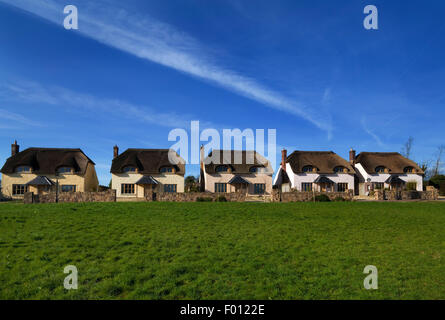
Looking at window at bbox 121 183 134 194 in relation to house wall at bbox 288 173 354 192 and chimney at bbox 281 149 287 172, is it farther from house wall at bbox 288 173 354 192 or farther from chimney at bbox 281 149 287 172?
Result: chimney at bbox 281 149 287 172

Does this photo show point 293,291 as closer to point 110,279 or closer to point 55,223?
point 110,279

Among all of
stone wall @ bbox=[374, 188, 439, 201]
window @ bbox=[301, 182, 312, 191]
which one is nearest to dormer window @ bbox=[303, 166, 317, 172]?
window @ bbox=[301, 182, 312, 191]

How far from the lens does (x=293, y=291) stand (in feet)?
18.4

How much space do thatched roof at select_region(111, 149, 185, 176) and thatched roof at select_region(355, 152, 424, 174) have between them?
3034cm

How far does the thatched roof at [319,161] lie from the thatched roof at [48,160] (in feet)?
104

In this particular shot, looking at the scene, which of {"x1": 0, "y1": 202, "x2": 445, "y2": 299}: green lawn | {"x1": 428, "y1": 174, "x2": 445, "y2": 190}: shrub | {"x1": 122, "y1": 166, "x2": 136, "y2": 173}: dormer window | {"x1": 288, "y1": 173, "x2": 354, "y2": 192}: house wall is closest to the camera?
{"x1": 0, "y1": 202, "x2": 445, "y2": 299}: green lawn

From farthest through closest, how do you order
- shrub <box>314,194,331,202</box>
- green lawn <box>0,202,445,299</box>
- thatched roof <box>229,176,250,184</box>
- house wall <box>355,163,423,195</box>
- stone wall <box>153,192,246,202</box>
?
1. house wall <box>355,163,423,195</box>
2. thatched roof <box>229,176,250,184</box>
3. shrub <box>314,194,331,202</box>
4. stone wall <box>153,192,246,202</box>
5. green lawn <box>0,202,445,299</box>

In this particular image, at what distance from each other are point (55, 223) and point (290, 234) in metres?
11.1

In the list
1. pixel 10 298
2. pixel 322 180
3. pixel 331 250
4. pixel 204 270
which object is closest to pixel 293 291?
pixel 204 270

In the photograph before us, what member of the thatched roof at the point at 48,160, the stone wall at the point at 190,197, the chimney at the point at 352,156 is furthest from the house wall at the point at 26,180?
the chimney at the point at 352,156

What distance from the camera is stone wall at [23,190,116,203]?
22922 mm

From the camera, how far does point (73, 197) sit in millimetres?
24172

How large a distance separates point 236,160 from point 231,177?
118 inches

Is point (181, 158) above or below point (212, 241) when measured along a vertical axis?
above
